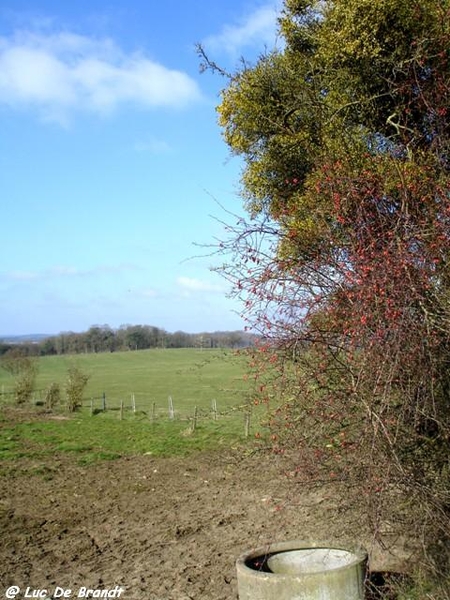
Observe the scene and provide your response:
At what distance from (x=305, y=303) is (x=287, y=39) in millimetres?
5821

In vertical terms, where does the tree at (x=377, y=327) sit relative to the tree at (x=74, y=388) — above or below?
above

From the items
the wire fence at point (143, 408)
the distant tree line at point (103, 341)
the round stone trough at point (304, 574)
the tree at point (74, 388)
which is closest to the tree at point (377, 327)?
the round stone trough at point (304, 574)

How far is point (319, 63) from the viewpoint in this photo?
8.30 metres

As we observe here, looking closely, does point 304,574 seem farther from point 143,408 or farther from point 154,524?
point 143,408

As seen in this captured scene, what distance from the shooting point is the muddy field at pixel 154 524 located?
248 inches

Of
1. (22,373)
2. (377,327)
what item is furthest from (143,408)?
(377,327)

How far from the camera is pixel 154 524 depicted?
334 inches

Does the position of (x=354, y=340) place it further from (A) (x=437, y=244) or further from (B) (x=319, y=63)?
(B) (x=319, y=63)

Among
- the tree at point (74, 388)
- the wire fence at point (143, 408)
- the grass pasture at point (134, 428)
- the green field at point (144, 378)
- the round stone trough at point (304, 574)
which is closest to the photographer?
the round stone trough at point (304, 574)

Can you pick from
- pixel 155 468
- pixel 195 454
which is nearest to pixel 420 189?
pixel 155 468

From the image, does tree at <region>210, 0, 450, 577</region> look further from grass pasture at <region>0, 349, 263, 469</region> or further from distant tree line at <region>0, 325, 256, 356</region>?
distant tree line at <region>0, 325, 256, 356</region>

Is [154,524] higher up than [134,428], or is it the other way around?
[154,524]

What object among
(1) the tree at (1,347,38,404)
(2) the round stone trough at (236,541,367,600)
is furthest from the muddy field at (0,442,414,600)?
(1) the tree at (1,347,38,404)

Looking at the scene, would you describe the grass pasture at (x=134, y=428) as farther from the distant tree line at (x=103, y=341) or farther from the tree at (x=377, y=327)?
the distant tree line at (x=103, y=341)
